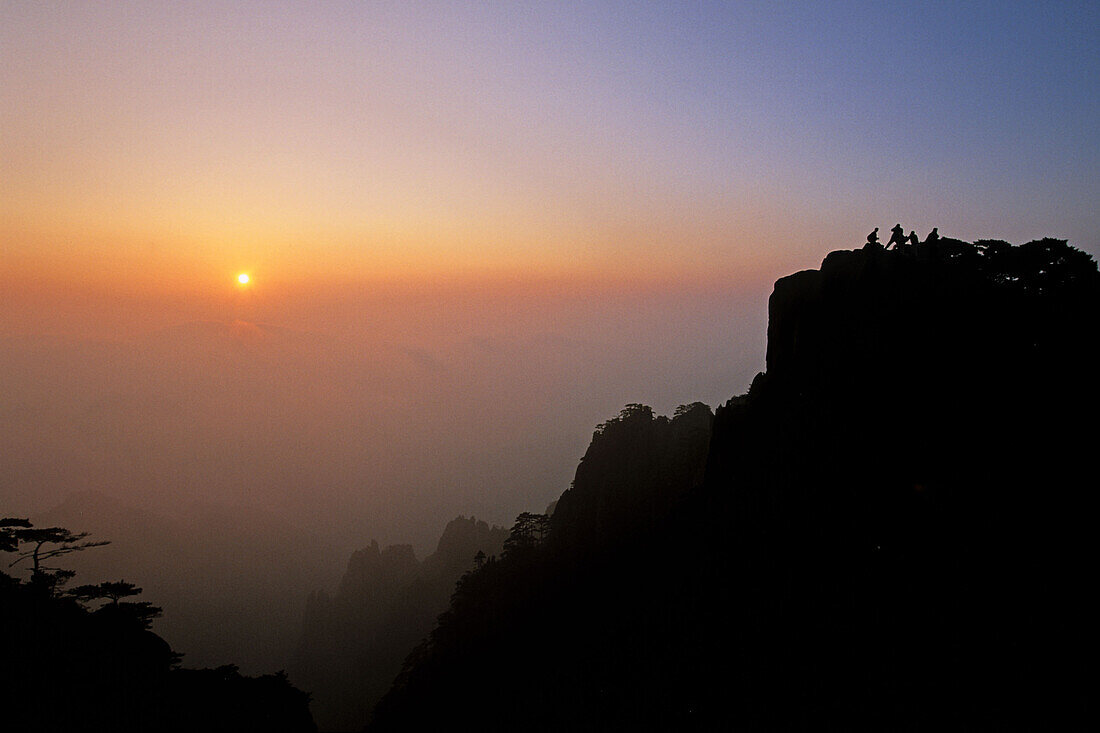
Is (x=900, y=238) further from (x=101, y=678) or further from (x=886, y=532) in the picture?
(x=101, y=678)

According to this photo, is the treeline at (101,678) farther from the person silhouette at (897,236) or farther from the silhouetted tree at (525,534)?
the person silhouette at (897,236)

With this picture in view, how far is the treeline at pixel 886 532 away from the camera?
1977cm

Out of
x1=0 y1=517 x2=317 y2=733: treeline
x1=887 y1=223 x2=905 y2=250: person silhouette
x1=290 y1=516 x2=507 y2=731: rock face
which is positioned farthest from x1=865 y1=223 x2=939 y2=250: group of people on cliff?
x1=290 y1=516 x2=507 y2=731: rock face

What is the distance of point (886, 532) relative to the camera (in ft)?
79.0

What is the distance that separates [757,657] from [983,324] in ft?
64.5

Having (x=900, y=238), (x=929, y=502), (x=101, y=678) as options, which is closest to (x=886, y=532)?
(x=929, y=502)

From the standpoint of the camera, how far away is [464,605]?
61.5 metres

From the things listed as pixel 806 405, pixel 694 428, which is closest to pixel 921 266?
pixel 806 405

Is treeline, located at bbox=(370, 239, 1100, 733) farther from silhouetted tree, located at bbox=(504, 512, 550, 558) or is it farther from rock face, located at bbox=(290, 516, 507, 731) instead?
rock face, located at bbox=(290, 516, 507, 731)

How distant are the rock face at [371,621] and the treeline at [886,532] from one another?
2442 inches

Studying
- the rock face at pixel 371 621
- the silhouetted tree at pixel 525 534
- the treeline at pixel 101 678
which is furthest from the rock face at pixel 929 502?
the rock face at pixel 371 621

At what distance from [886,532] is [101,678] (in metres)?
40.3

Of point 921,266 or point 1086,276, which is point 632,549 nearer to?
point 921,266

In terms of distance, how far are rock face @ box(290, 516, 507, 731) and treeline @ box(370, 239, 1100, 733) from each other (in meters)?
62.0
